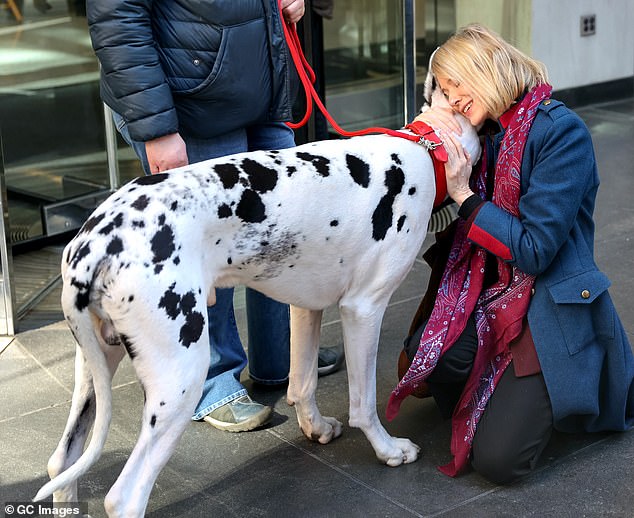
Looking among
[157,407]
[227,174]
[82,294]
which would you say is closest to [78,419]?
[157,407]

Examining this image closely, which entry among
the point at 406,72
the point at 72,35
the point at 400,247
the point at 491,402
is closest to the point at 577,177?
the point at 400,247

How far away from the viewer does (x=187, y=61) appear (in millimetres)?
3285

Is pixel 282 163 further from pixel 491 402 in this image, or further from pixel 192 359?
pixel 491 402

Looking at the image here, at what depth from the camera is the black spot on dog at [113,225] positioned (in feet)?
8.82

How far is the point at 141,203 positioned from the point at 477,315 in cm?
133

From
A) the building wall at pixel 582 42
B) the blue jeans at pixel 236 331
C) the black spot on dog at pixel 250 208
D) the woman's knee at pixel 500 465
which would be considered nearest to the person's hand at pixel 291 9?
the blue jeans at pixel 236 331

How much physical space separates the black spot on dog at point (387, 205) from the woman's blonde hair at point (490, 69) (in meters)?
0.40

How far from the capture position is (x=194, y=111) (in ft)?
11.2

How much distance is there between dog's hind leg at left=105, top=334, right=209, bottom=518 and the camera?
2766 millimetres

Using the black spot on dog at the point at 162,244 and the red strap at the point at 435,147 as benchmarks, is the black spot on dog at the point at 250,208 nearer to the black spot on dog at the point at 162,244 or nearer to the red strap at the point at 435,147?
the black spot on dog at the point at 162,244

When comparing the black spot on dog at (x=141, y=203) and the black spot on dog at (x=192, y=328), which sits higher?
the black spot on dog at (x=141, y=203)

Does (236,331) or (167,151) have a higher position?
(167,151)

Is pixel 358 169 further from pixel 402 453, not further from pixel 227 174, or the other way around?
pixel 402 453

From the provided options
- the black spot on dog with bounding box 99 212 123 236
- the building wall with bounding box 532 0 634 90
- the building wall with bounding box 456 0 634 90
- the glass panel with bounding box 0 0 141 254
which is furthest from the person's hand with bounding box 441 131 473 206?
the building wall with bounding box 532 0 634 90
